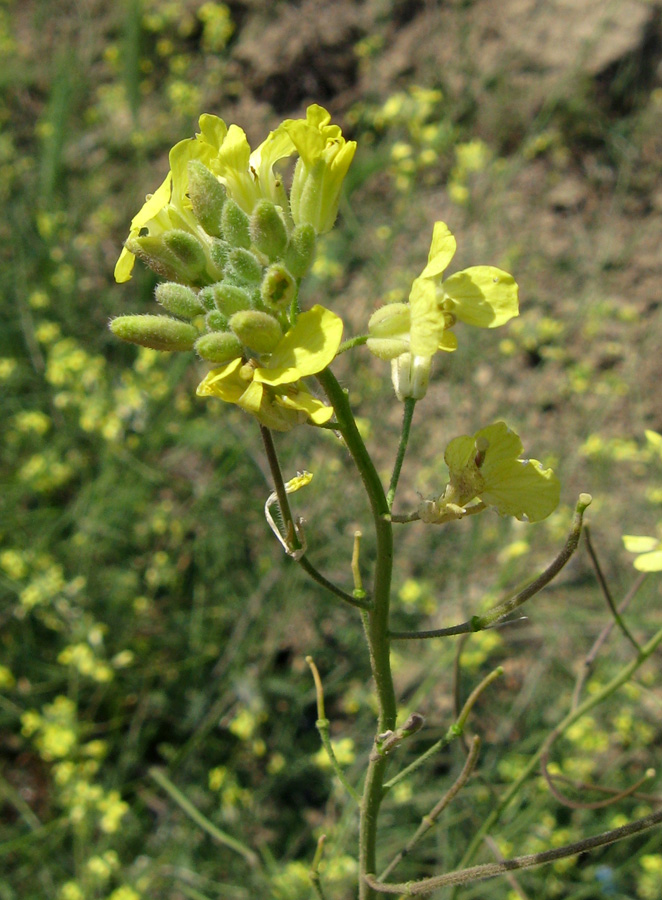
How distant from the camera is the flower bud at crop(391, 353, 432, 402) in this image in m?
0.92

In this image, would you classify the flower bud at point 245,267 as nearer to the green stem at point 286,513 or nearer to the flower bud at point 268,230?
the flower bud at point 268,230

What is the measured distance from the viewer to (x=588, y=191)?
4.33 meters

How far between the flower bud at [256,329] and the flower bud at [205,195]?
145 millimetres

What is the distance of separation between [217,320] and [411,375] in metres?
0.26

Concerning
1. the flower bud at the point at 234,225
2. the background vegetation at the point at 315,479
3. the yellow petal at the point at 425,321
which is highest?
the flower bud at the point at 234,225

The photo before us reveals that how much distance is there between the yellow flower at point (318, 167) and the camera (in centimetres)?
87

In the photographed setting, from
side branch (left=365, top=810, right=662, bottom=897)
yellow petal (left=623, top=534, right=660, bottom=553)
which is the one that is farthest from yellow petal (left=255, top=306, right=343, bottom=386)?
yellow petal (left=623, top=534, right=660, bottom=553)

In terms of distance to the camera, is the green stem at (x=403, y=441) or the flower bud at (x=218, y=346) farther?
the green stem at (x=403, y=441)

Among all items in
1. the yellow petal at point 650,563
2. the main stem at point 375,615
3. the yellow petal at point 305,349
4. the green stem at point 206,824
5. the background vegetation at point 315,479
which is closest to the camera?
the yellow petal at point 305,349

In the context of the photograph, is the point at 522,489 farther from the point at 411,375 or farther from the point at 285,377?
the point at 285,377

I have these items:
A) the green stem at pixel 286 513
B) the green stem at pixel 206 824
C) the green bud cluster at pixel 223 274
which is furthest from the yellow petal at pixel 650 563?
the green stem at pixel 206 824

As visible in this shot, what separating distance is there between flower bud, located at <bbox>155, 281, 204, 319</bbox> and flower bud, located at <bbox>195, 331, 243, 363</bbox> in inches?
3.0

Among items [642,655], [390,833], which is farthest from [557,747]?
[642,655]

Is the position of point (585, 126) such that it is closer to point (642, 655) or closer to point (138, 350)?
point (138, 350)
